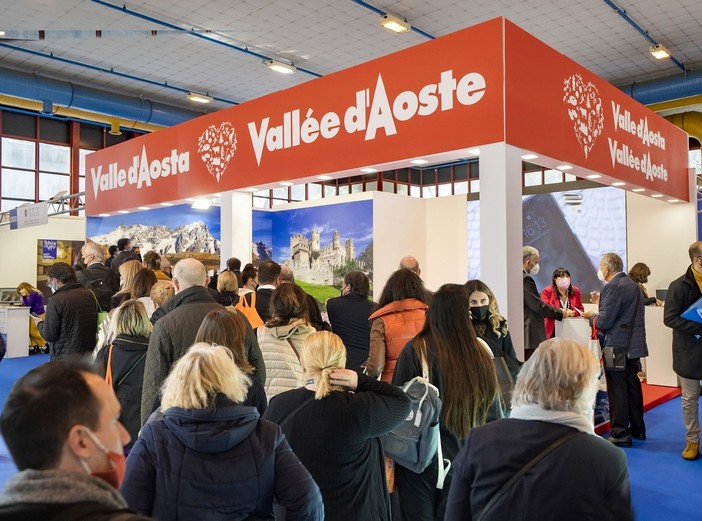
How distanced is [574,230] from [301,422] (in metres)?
7.40

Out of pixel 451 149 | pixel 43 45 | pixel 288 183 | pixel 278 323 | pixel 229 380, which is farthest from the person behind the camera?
pixel 43 45

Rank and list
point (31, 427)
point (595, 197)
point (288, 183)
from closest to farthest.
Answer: point (31, 427) < point (288, 183) < point (595, 197)

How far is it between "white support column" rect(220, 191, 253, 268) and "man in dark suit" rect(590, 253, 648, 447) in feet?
12.1

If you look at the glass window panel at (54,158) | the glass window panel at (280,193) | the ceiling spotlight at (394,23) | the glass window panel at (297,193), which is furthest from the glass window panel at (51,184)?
the ceiling spotlight at (394,23)

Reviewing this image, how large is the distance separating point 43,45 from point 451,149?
29.1ft

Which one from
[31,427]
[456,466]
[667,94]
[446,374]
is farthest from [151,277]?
[667,94]

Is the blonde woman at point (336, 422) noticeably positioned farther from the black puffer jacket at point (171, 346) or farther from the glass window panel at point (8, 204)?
the glass window panel at point (8, 204)

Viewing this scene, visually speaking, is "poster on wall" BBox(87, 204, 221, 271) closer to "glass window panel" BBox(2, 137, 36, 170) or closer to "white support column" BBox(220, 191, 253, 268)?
"white support column" BBox(220, 191, 253, 268)

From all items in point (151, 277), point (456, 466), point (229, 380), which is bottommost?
point (456, 466)

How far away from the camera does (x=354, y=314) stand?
411 centimetres

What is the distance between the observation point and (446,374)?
246 centimetres

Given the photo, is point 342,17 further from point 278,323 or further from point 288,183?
point 278,323

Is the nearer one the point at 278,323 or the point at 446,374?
the point at 446,374

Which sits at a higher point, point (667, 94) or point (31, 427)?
point (667, 94)
